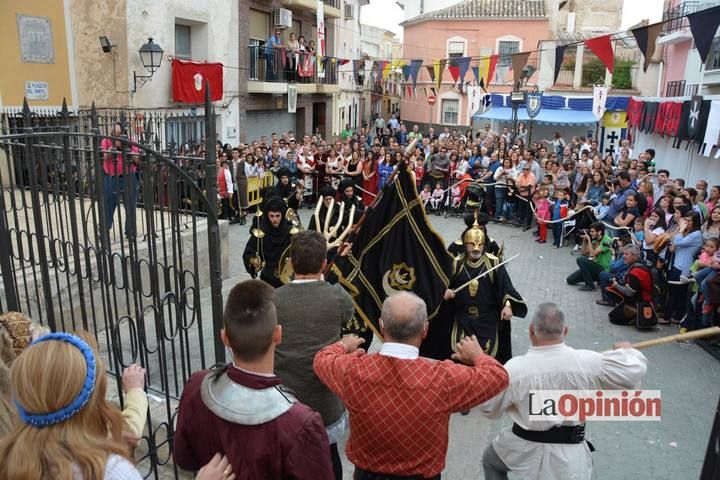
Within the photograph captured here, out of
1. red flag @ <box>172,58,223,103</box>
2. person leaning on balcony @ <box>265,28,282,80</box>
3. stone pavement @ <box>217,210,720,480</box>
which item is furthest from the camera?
person leaning on balcony @ <box>265,28,282,80</box>

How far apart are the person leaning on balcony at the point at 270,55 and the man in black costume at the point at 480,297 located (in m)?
16.9

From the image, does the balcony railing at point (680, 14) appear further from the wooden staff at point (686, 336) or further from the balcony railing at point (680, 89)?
the wooden staff at point (686, 336)

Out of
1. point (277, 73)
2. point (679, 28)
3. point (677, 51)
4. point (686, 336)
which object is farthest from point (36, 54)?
point (677, 51)

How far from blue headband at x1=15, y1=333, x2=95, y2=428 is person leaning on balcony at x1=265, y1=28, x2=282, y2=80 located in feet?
65.7

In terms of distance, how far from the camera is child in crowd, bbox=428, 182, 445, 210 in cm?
1570

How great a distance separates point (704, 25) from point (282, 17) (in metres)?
15.8

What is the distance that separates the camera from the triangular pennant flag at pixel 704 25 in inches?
341

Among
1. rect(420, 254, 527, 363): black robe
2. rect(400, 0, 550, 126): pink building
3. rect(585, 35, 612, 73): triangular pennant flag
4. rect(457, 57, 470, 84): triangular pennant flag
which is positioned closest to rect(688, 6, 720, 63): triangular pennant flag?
rect(585, 35, 612, 73): triangular pennant flag

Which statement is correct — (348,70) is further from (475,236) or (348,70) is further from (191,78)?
(475,236)

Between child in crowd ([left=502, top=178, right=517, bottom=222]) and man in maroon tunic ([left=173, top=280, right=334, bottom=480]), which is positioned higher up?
man in maroon tunic ([left=173, top=280, right=334, bottom=480])

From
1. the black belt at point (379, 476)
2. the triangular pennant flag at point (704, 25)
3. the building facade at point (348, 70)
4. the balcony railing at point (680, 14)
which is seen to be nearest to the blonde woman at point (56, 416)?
the black belt at point (379, 476)

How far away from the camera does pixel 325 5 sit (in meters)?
25.0

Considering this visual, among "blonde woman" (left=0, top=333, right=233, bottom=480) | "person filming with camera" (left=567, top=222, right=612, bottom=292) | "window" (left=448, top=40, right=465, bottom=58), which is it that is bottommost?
"person filming with camera" (left=567, top=222, right=612, bottom=292)

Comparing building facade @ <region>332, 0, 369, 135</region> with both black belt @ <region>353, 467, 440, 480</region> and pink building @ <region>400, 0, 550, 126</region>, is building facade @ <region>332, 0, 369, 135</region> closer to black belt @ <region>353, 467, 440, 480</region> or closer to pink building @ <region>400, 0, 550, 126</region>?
pink building @ <region>400, 0, 550, 126</region>
